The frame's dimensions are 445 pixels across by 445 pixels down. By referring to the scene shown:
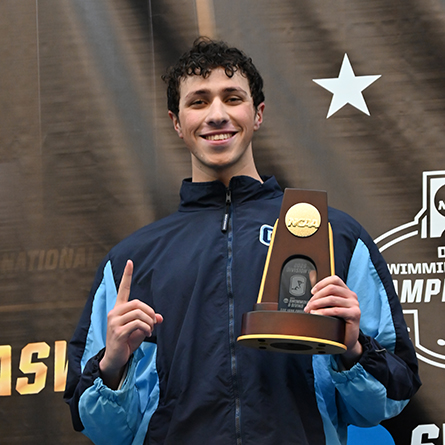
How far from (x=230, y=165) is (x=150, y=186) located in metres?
0.49

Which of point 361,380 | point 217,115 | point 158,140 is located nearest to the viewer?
point 361,380

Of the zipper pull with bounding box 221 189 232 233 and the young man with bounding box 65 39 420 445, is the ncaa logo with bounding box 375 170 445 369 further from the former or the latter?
the zipper pull with bounding box 221 189 232 233

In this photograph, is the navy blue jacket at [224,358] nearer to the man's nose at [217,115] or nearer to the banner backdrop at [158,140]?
the man's nose at [217,115]

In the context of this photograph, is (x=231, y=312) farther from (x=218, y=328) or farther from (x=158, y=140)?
(x=158, y=140)

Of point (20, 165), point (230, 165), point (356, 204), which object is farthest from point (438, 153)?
point (20, 165)

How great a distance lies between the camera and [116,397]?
1153mm

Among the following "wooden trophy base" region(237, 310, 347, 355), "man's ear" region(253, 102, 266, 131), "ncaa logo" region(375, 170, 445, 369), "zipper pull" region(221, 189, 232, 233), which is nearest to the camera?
"wooden trophy base" region(237, 310, 347, 355)

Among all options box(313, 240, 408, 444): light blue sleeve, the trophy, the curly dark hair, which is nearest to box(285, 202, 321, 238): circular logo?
the trophy

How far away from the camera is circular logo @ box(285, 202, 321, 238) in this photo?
109 centimetres

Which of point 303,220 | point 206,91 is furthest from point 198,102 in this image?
point 303,220

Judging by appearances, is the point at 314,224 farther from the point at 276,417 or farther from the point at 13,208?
the point at 13,208

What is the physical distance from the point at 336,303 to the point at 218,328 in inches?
11.0

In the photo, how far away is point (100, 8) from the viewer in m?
1.85

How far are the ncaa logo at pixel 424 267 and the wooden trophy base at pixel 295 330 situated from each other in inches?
29.2
